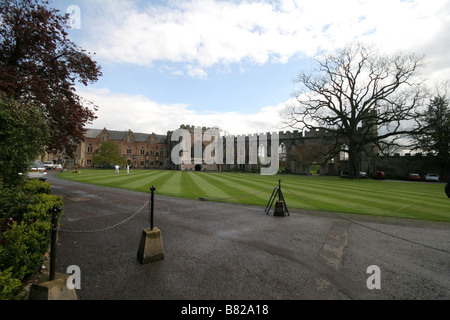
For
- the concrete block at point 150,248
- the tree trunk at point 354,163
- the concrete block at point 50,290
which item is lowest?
the concrete block at point 150,248

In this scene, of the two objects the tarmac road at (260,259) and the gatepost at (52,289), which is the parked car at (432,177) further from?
the gatepost at (52,289)

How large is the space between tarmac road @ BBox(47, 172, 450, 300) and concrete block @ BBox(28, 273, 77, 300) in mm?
697

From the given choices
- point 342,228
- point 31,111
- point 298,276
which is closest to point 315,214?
point 342,228

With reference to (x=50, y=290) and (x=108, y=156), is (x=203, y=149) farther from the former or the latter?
(x=50, y=290)

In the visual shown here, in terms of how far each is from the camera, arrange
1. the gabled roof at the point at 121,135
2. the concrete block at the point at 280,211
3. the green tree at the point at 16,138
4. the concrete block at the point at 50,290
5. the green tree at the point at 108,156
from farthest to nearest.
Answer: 1. the gabled roof at the point at 121,135
2. the green tree at the point at 108,156
3. the concrete block at the point at 280,211
4. the green tree at the point at 16,138
5. the concrete block at the point at 50,290

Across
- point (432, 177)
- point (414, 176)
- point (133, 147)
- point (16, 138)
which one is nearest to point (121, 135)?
point (133, 147)

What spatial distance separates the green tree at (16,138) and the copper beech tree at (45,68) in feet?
8.51

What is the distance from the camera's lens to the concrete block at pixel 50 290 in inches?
98.3

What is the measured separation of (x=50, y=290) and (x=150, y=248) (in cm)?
206

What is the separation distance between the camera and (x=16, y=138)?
6.17 m

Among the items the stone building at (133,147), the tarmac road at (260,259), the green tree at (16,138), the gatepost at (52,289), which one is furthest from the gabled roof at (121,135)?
the gatepost at (52,289)

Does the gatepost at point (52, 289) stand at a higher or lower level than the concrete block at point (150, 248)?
higher
